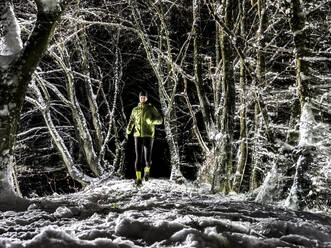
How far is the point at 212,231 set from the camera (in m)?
2.76

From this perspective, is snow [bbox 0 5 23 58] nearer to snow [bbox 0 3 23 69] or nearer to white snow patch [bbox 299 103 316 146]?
snow [bbox 0 3 23 69]

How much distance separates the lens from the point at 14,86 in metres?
4.07

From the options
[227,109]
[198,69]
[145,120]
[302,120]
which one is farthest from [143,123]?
Result: [302,120]

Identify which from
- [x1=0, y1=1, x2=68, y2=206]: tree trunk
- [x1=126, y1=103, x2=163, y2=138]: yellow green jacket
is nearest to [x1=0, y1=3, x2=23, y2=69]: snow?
[x1=0, y1=1, x2=68, y2=206]: tree trunk

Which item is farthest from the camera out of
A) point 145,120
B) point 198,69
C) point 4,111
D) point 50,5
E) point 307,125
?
point 198,69

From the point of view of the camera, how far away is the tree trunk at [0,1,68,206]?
4023mm

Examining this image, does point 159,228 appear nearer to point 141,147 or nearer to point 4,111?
point 4,111

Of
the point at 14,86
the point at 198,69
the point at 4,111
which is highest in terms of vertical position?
the point at 198,69

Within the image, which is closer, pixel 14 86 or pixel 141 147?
pixel 14 86

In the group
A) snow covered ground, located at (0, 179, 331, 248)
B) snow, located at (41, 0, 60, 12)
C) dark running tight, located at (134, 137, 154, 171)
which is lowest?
snow covered ground, located at (0, 179, 331, 248)

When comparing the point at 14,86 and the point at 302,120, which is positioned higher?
the point at 14,86

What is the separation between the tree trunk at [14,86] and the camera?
13.2 feet

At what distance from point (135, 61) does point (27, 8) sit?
8.28 metres

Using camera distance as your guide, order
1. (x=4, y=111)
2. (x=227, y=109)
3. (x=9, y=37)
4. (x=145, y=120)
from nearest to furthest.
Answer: (x=4, y=111)
(x=9, y=37)
(x=227, y=109)
(x=145, y=120)
